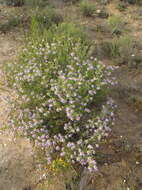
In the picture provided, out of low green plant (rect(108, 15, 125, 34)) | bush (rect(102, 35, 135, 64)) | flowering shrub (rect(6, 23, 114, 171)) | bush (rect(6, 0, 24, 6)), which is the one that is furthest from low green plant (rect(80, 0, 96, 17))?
flowering shrub (rect(6, 23, 114, 171))

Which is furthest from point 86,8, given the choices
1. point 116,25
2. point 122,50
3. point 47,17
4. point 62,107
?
point 62,107

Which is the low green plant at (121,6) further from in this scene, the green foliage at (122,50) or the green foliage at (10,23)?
the green foliage at (10,23)

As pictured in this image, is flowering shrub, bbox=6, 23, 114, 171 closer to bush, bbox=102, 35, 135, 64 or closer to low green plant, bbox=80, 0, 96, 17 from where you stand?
bush, bbox=102, 35, 135, 64

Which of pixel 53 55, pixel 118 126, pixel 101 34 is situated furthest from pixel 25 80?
pixel 101 34

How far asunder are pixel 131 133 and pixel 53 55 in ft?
5.21

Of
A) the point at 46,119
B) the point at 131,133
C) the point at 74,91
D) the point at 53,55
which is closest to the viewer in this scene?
the point at 74,91

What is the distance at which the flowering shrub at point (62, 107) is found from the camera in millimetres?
2799

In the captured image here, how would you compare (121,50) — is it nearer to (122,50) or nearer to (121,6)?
(122,50)

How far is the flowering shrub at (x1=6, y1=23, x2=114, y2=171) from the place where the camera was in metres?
2.80

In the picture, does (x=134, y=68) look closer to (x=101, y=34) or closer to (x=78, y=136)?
(x=101, y=34)

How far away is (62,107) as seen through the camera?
9.30ft

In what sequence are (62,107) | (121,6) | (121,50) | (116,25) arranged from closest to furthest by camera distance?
1. (62,107)
2. (121,50)
3. (116,25)
4. (121,6)

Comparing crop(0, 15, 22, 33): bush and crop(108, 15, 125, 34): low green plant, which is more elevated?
crop(0, 15, 22, 33): bush

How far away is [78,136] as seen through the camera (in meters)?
3.11
